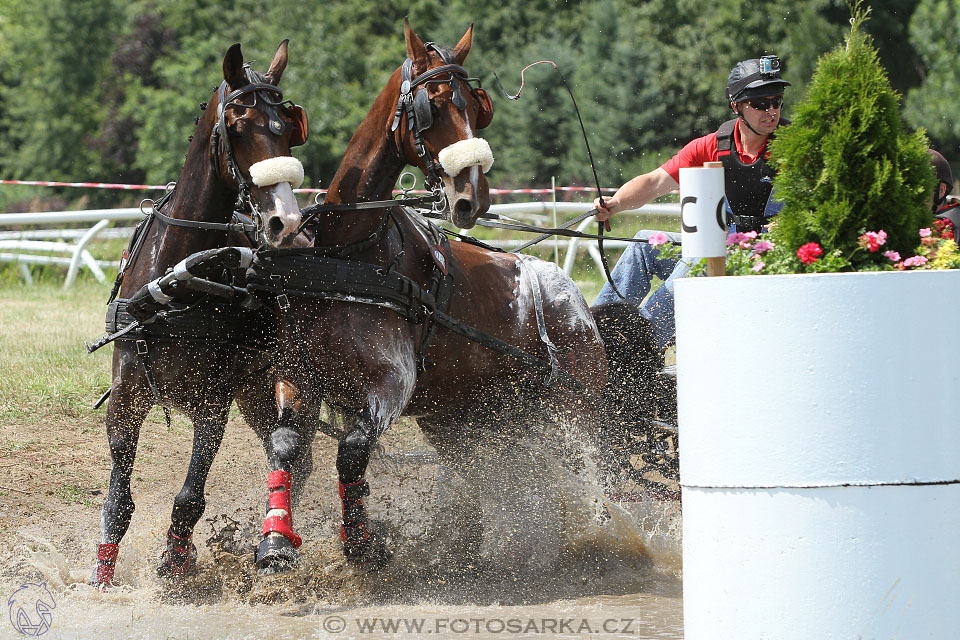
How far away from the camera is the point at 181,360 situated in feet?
14.6

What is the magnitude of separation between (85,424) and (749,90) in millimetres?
4390

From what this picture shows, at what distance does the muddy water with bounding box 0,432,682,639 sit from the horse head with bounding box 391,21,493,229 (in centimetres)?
146

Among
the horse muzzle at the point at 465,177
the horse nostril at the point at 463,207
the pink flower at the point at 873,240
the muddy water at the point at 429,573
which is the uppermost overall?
the horse muzzle at the point at 465,177

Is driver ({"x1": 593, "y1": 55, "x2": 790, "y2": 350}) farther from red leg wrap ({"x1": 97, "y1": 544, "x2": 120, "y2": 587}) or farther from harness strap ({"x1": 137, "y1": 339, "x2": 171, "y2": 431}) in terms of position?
red leg wrap ({"x1": 97, "y1": 544, "x2": 120, "y2": 587})

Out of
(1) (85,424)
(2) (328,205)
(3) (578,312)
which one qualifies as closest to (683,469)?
(2) (328,205)

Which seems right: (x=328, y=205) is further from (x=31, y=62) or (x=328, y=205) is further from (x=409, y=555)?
(x=31, y=62)

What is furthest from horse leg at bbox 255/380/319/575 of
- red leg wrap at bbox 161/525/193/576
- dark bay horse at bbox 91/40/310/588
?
red leg wrap at bbox 161/525/193/576

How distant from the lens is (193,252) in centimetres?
445

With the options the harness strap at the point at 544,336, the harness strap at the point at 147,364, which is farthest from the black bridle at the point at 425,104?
the harness strap at the point at 147,364

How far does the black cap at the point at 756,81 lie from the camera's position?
16.8ft

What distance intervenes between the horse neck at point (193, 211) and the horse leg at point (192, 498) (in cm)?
63

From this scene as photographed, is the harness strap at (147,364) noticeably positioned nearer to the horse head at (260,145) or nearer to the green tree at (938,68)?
the horse head at (260,145)

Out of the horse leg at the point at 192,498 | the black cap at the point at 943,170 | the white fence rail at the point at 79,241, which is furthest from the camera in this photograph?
the white fence rail at the point at 79,241

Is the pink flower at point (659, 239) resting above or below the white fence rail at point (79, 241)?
below
